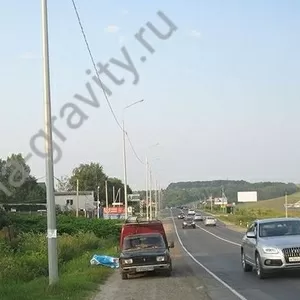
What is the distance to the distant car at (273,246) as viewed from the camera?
688 inches

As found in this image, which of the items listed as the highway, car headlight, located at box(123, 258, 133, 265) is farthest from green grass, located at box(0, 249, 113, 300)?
car headlight, located at box(123, 258, 133, 265)

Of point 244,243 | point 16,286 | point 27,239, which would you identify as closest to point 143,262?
point 244,243

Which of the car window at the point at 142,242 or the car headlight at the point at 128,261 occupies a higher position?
the car window at the point at 142,242

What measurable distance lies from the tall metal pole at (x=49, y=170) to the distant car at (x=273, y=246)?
5.86 metres

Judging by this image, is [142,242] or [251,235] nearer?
[251,235]

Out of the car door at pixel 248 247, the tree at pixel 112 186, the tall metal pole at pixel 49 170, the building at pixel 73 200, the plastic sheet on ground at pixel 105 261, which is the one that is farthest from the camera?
the tree at pixel 112 186

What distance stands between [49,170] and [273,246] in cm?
657

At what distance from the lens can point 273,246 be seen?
1775 cm

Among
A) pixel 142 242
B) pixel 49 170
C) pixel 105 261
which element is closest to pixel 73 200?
pixel 105 261

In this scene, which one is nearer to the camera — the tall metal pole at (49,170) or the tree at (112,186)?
the tall metal pole at (49,170)

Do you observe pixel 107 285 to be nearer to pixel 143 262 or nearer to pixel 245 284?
pixel 143 262

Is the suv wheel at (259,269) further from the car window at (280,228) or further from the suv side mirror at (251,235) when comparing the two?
the car window at (280,228)

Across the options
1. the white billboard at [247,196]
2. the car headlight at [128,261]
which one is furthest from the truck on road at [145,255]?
the white billboard at [247,196]

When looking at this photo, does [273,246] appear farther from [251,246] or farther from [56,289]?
[56,289]
